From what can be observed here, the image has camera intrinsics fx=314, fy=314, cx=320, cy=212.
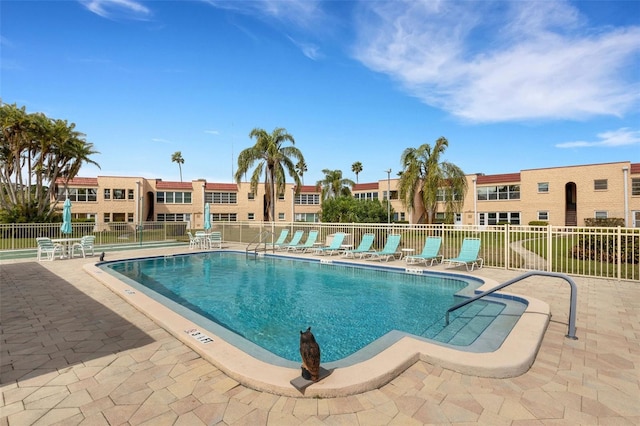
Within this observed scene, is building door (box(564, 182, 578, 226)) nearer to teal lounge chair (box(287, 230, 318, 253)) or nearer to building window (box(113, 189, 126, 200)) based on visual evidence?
teal lounge chair (box(287, 230, 318, 253))

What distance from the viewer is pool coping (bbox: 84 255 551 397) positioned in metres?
3.11

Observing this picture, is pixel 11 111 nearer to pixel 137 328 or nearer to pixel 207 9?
pixel 207 9

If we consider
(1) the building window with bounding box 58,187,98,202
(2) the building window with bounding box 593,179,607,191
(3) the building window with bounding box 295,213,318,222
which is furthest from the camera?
(3) the building window with bounding box 295,213,318,222

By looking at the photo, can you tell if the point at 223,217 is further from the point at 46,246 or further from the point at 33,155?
the point at 46,246

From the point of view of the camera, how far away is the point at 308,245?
51.7 ft

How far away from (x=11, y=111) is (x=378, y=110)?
27.3 m

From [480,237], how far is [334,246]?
6.00m

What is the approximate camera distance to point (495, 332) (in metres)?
4.92

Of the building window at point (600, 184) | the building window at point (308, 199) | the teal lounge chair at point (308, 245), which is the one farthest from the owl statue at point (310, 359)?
the building window at point (308, 199)

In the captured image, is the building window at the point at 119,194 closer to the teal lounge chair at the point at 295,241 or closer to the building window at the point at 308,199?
the building window at the point at 308,199

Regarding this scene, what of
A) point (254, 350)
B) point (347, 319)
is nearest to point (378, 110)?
point (347, 319)

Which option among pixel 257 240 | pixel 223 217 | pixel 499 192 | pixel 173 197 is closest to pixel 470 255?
pixel 257 240

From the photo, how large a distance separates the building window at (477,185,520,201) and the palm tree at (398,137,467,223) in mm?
14433

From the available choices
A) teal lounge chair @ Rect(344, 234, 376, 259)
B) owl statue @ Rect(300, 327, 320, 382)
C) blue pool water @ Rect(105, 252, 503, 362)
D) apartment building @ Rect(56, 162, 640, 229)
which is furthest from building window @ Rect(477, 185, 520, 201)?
owl statue @ Rect(300, 327, 320, 382)
